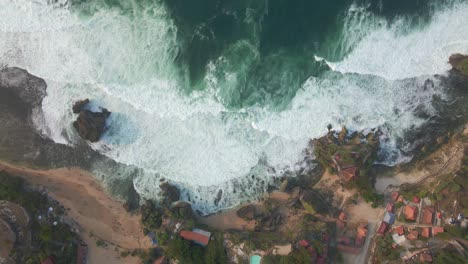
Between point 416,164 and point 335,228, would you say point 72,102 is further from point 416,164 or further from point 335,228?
point 416,164

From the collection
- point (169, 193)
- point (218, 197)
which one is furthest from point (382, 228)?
point (169, 193)

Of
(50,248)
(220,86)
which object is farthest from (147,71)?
(50,248)

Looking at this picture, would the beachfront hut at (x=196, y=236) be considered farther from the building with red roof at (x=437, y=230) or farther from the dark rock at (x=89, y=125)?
the building with red roof at (x=437, y=230)

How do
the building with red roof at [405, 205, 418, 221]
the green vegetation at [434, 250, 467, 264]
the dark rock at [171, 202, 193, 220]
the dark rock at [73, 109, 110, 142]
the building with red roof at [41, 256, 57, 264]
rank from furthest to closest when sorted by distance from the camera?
the dark rock at [73, 109, 110, 142]
the dark rock at [171, 202, 193, 220]
the building with red roof at [405, 205, 418, 221]
the building with red roof at [41, 256, 57, 264]
the green vegetation at [434, 250, 467, 264]

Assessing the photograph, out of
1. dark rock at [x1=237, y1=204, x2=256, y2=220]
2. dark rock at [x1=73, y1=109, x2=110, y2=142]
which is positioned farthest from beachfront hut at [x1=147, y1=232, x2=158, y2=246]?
dark rock at [x1=73, y1=109, x2=110, y2=142]

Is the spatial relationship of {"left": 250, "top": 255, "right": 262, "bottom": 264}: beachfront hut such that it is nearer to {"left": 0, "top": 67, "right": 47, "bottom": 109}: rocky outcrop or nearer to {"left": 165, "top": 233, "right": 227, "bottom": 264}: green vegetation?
{"left": 165, "top": 233, "right": 227, "bottom": 264}: green vegetation

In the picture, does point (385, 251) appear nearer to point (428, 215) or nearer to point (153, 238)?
point (428, 215)
